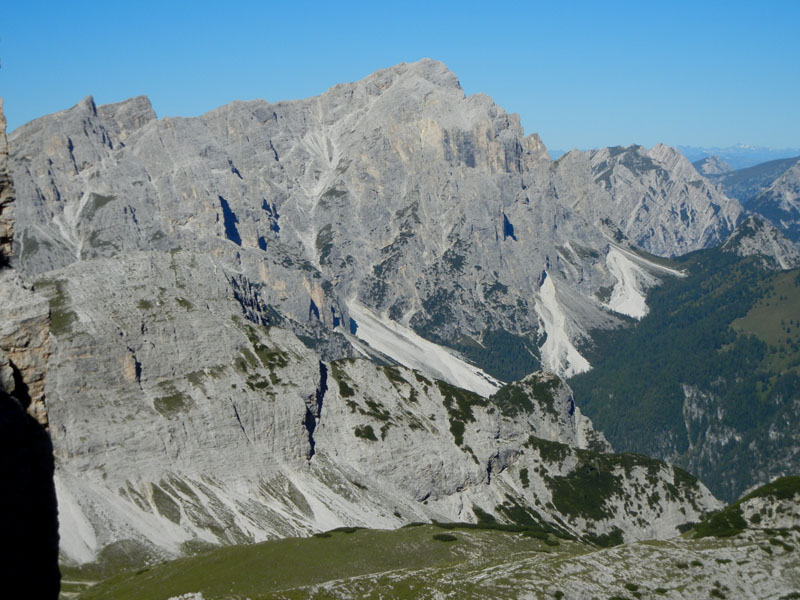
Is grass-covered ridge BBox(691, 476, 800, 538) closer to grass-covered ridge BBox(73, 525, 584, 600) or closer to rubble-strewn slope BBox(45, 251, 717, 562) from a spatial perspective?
grass-covered ridge BBox(73, 525, 584, 600)

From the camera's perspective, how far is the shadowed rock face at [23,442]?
1113 inches

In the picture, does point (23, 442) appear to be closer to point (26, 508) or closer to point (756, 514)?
point (26, 508)

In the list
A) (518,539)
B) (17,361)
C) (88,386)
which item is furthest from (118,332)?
(17,361)

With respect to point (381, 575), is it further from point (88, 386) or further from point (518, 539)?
point (88, 386)

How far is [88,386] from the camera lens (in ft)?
538

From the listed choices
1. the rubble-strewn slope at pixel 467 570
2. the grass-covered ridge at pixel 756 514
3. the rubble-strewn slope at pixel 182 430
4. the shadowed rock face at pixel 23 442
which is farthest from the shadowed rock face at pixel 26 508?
the grass-covered ridge at pixel 756 514

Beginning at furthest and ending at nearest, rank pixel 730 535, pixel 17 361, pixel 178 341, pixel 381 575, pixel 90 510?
pixel 178 341, pixel 90 510, pixel 730 535, pixel 381 575, pixel 17 361

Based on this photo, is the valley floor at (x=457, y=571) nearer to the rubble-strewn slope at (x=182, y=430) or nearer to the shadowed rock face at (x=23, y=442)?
the rubble-strewn slope at (x=182, y=430)

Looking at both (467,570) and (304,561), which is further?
(304,561)

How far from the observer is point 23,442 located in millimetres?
29547

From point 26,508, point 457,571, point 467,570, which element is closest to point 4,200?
point 26,508

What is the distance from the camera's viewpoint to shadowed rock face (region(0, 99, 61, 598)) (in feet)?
92.8

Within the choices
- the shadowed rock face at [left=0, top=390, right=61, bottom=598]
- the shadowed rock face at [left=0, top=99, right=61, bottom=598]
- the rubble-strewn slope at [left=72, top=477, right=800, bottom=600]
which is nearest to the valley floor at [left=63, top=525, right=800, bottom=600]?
the rubble-strewn slope at [left=72, top=477, right=800, bottom=600]

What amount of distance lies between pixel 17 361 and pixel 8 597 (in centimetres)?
850
